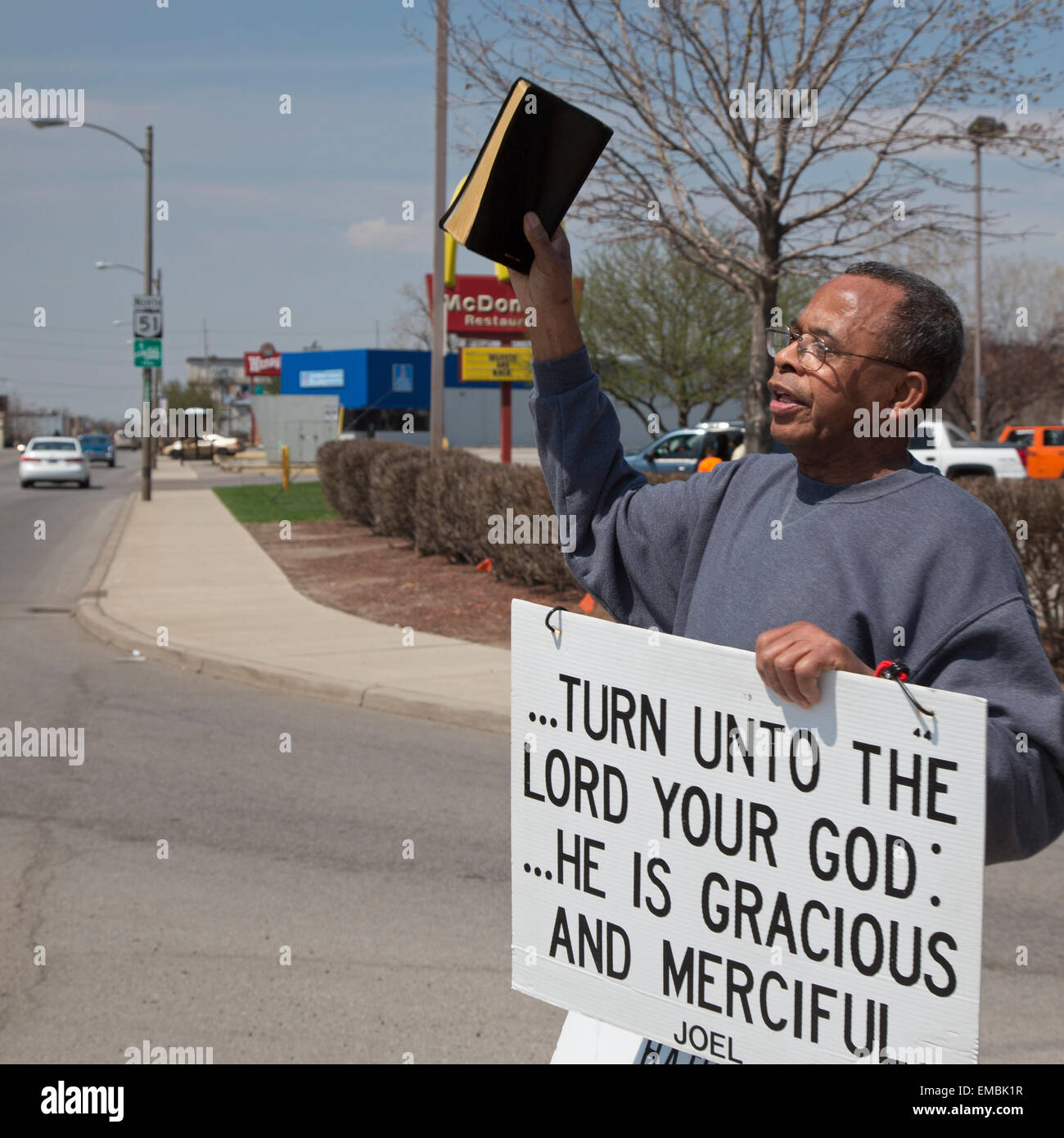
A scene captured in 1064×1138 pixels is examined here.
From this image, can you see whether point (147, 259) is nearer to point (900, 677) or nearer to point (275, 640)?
point (275, 640)

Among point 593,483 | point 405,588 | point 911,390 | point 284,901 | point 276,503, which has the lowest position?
point 284,901

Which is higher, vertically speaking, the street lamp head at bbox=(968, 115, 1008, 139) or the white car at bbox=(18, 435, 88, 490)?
the street lamp head at bbox=(968, 115, 1008, 139)

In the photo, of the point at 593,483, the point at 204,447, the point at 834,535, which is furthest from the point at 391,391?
the point at 834,535

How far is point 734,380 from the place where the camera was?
137ft

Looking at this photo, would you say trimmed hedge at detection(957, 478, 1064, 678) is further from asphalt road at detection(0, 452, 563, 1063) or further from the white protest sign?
the white protest sign

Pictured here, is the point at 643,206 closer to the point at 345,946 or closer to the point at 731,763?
the point at 345,946

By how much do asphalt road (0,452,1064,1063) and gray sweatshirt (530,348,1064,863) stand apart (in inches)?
91.2

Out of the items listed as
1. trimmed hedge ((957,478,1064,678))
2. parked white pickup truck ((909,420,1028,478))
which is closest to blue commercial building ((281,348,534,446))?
parked white pickup truck ((909,420,1028,478))

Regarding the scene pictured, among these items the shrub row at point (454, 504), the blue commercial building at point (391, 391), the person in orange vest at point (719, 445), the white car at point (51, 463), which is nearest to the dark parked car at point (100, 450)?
the blue commercial building at point (391, 391)

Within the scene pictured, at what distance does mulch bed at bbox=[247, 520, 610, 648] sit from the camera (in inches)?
467

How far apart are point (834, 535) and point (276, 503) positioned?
27511 mm

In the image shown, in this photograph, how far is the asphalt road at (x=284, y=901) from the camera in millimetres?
3955

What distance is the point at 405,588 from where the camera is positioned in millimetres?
13992
